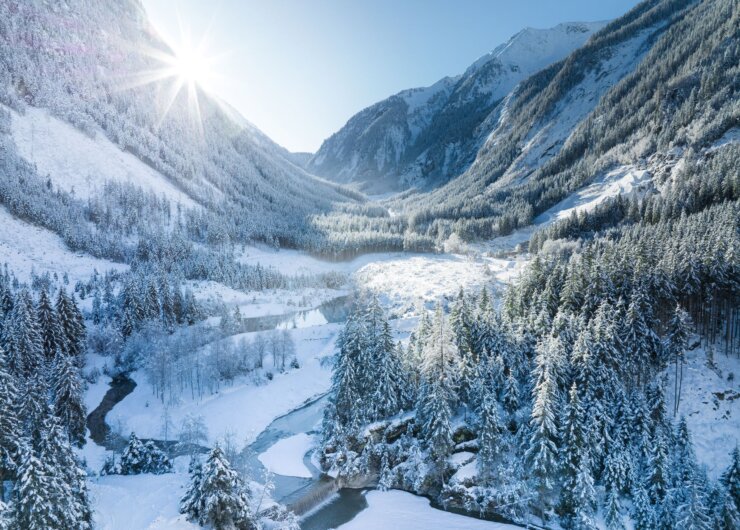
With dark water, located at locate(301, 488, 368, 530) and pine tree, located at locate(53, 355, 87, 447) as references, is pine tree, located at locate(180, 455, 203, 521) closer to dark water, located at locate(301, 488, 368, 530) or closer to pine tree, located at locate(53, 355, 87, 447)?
dark water, located at locate(301, 488, 368, 530)

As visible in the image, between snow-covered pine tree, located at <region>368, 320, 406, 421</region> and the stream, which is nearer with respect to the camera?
the stream

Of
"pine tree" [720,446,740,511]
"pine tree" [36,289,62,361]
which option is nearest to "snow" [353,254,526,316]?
"pine tree" [720,446,740,511]

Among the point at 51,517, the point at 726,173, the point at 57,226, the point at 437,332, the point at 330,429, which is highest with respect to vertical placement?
the point at 57,226

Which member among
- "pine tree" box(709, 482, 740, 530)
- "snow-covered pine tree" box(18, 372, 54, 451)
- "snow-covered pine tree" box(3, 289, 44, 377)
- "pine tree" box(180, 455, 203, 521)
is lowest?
"pine tree" box(709, 482, 740, 530)

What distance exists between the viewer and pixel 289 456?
6103 centimetres

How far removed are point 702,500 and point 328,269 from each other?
159m

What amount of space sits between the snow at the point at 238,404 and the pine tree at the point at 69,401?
9239 millimetres

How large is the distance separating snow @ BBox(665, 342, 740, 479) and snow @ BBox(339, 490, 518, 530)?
948 inches

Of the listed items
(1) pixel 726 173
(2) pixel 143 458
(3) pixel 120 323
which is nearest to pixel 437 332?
(2) pixel 143 458

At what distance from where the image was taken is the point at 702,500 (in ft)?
125

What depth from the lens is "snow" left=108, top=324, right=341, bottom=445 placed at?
68125 mm

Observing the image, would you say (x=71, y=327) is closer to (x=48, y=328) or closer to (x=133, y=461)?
(x=48, y=328)

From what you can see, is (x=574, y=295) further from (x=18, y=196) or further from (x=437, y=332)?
(x=18, y=196)

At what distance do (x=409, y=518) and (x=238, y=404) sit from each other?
38.0 metres
